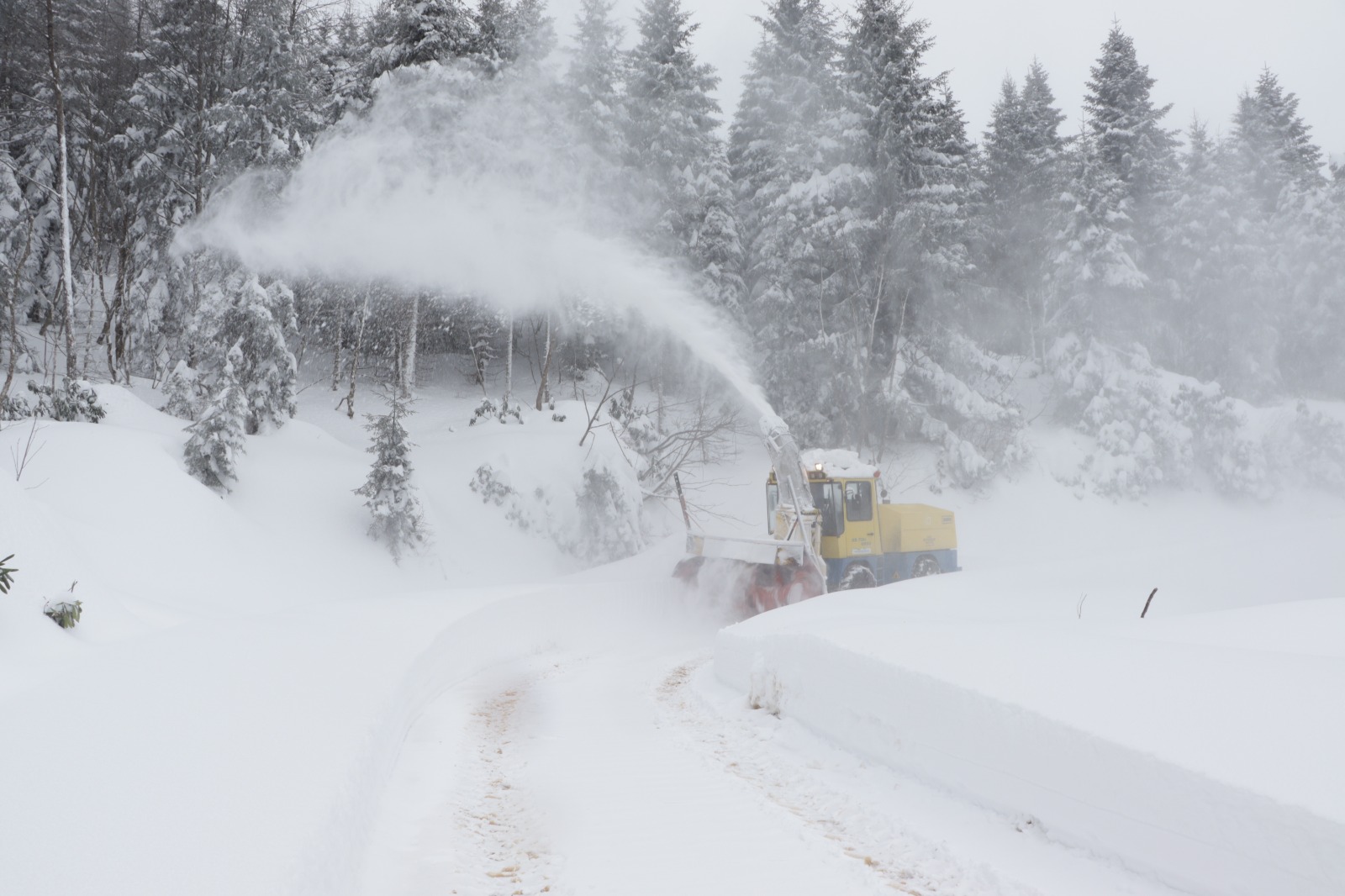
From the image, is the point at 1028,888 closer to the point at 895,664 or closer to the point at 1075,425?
the point at 895,664

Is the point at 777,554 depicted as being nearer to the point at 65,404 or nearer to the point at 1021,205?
the point at 65,404

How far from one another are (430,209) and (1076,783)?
17441 millimetres

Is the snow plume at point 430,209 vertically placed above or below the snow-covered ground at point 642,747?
above

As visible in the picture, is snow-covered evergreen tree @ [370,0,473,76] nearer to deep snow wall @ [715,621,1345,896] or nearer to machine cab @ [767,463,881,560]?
machine cab @ [767,463,881,560]

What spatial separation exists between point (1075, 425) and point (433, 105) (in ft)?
76.5

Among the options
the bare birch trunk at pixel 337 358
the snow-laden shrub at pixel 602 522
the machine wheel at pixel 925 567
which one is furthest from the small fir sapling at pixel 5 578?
the bare birch trunk at pixel 337 358

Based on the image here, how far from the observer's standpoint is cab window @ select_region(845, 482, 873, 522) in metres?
14.7

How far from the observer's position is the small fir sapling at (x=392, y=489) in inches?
653

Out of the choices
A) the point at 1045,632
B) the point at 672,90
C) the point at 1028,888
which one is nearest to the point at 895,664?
the point at 1045,632

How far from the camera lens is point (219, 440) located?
1528 centimetres

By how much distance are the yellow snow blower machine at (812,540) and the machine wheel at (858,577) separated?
2cm

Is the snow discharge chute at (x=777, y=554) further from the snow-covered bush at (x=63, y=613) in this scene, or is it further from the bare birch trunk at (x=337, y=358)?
the bare birch trunk at (x=337, y=358)

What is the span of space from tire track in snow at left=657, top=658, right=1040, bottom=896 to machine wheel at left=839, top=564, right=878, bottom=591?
23.5 feet

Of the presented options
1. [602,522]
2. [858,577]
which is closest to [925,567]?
[858,577]
